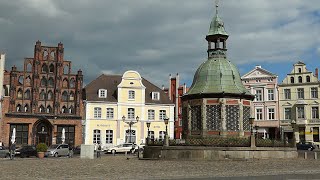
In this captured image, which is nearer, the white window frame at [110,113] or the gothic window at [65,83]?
the gothic window at [65,83]

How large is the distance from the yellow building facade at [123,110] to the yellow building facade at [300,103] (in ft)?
58.1

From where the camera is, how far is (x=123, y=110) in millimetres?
61625

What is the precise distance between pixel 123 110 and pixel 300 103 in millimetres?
26779

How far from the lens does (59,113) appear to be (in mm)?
58219

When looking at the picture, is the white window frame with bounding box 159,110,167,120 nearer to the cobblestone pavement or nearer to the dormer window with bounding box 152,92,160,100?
the dormer window with bounding box 152,92,160,100

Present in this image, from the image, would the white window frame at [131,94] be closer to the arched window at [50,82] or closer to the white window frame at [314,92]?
the arched window at [50,82]

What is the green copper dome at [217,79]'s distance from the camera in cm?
3372

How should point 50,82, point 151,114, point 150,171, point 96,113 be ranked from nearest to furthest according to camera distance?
point 150,171, point 50,82, point 96,113, point 151,114

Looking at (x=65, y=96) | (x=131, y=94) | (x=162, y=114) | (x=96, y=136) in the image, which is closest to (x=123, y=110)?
(x=131, y=94)

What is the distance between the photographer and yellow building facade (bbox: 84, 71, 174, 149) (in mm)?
60125

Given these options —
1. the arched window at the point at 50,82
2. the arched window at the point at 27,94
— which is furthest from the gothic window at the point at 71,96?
the arched window at the point at 27,94

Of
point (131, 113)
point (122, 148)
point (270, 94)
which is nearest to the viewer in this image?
point (122, 148)

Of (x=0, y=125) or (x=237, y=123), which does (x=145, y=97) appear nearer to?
(x=0, y=125)

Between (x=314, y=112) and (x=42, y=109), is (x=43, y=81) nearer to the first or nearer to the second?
(x=42, y=109)
